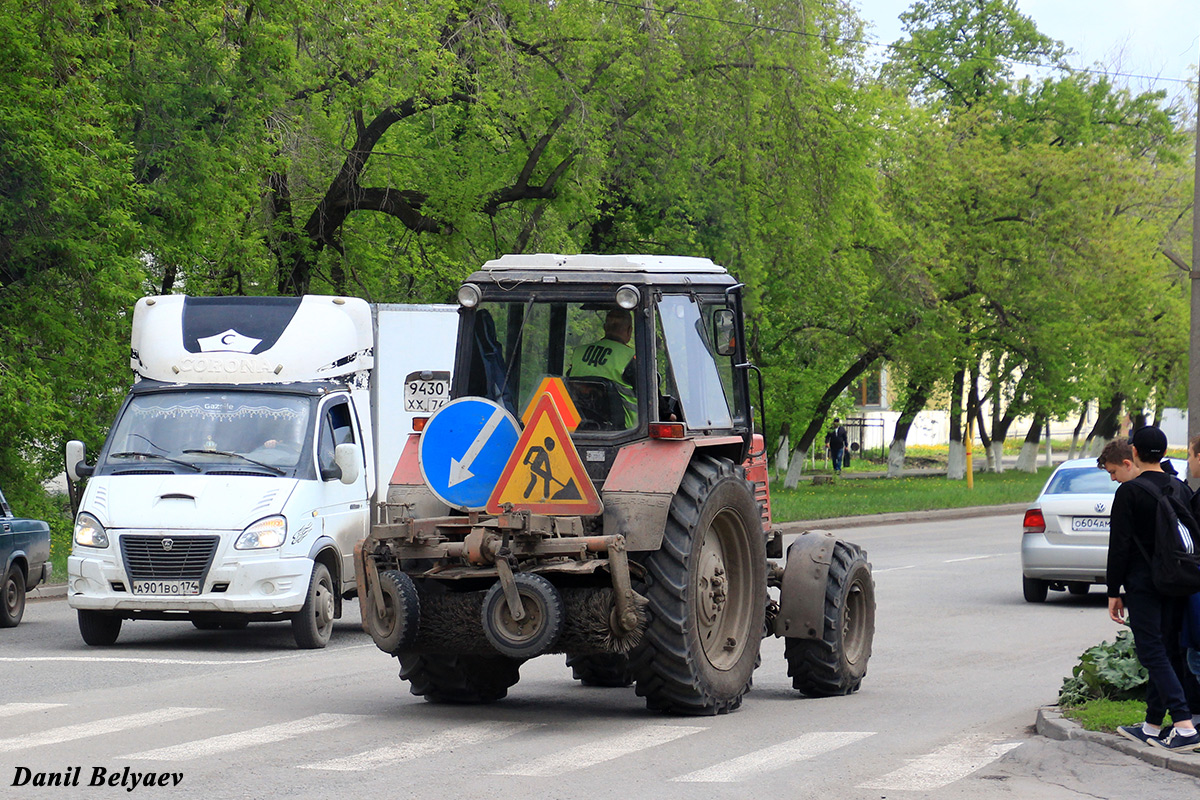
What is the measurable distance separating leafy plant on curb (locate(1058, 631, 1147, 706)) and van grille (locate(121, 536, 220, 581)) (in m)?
6.89

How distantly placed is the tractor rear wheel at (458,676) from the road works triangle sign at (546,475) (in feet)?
3.60

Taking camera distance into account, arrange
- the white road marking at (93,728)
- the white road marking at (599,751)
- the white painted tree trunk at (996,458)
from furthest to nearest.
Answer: the white painted tree trunk at (996,458) → the white road marking at (93,728) → the white road marking at (599,751)

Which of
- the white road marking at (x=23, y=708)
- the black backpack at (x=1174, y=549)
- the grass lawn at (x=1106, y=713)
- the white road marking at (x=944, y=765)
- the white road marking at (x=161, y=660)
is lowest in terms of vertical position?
the white road marking at (x=161, y=660)

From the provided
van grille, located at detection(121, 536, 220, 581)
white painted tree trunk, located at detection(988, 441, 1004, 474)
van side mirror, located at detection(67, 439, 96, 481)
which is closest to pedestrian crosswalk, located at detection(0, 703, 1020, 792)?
van grille, located at detection(121, 536, 220, 581)

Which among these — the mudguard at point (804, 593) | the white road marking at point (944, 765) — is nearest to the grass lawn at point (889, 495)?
the mudguard at point (804, 593)

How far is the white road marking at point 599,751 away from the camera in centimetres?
809

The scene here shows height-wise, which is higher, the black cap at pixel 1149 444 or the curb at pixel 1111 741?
the black cap at pixel 1149 444

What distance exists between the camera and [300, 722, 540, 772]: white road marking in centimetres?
816

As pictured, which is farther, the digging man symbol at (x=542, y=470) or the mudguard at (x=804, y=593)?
the mudguard at (x=804, y=593)

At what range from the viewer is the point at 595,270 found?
33.5 ft

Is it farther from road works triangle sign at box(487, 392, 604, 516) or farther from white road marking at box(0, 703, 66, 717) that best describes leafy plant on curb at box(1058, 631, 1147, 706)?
white road marking at box(0, 703, 66, 717)

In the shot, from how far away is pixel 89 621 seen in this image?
13883 mm

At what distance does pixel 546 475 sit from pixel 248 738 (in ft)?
7.28

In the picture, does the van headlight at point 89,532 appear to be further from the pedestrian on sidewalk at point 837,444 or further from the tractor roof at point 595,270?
the pedestrian on sidewalk at point 837,444
